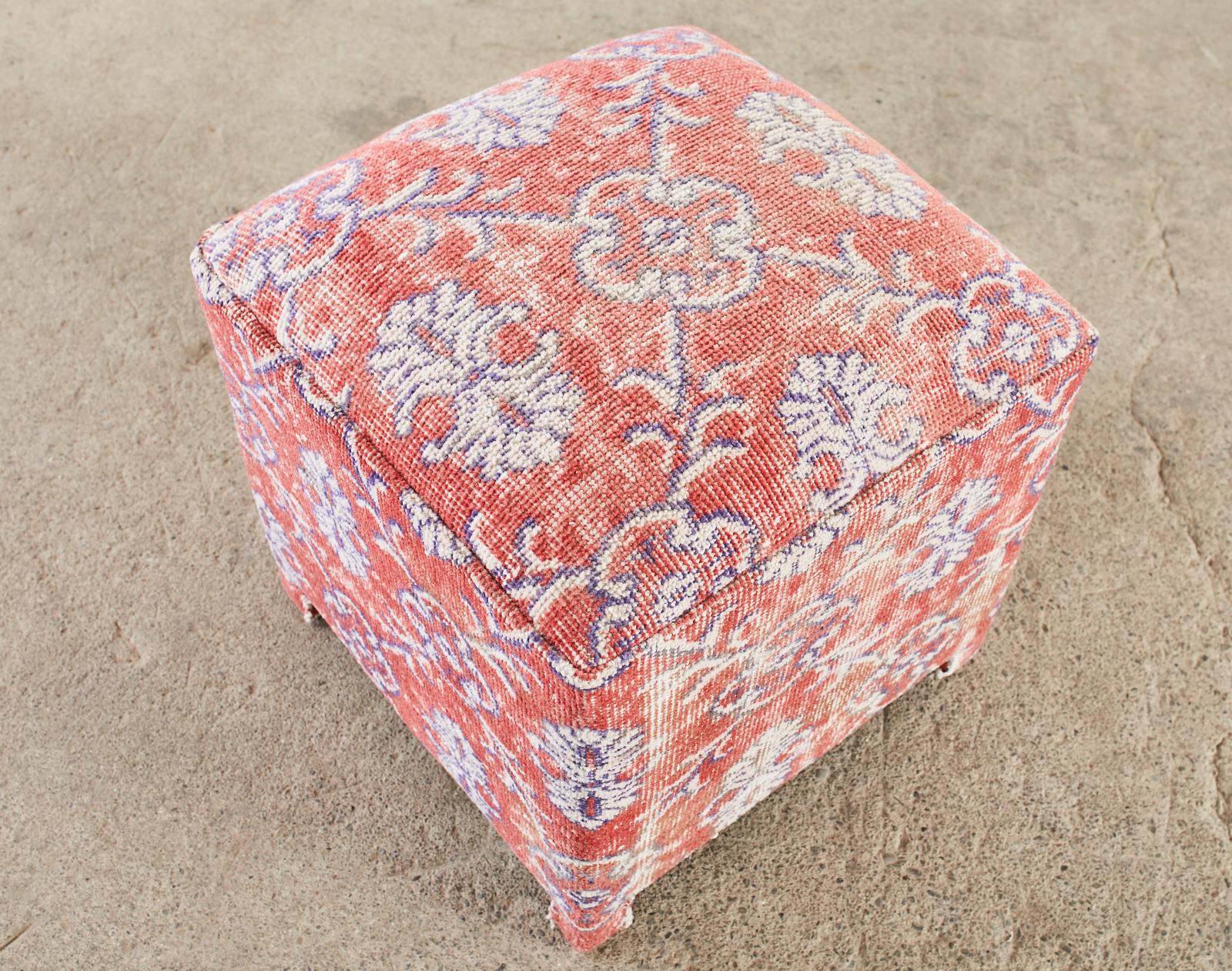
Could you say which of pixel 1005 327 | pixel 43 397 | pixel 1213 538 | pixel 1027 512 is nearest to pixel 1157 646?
pixel 1213 538

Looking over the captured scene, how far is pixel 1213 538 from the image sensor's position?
5.02ft

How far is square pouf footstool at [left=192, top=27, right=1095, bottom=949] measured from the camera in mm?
868

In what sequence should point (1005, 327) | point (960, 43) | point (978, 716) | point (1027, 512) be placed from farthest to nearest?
1. point (960, 43)
2. point (978, 716)
3. point (1027, 512)
4. point (1005, 327)

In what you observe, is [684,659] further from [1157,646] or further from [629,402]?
[1157,646]

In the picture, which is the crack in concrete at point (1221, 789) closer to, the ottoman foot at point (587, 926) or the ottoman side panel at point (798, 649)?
the ottoman side panel at point (798, 649)

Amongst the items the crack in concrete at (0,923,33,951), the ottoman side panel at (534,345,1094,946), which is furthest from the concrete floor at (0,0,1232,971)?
the ottoman side panel at (534,345,1094,946)

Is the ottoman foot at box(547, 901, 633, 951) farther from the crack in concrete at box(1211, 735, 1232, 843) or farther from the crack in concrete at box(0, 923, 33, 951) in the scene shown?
the crack in concrete at box(1211, 735, 1232, 843)

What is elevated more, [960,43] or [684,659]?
[684,659]

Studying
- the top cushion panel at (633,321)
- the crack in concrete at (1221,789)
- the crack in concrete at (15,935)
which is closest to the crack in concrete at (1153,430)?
the crack in concrete at (1221,789)

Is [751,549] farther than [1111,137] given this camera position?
No

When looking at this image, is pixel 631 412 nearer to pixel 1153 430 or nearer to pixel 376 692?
pixel 376 692

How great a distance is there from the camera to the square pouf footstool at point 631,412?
868 millimetres

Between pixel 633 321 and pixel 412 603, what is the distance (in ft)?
0.94

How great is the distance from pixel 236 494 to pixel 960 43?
4.85 ft
